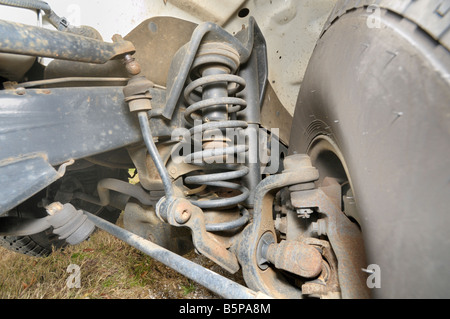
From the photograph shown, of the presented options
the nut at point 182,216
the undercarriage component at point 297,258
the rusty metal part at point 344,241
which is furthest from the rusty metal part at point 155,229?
the rusty metal part at point 344,241

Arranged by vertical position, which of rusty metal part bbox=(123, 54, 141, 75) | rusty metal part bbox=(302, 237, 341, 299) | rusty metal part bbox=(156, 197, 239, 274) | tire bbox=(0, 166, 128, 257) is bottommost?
rusty metal part bbox=(302, 237, 341, 299)

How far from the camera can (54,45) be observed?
23.1 inches

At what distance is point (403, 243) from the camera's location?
34cm

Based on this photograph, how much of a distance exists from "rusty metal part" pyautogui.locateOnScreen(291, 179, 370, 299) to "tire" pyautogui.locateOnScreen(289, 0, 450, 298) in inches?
4.7

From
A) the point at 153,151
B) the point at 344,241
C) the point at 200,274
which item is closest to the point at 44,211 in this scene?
the point at 153,151

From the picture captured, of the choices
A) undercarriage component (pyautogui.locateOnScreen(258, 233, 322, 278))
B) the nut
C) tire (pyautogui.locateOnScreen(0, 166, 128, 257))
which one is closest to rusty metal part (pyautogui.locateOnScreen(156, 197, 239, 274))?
the nut

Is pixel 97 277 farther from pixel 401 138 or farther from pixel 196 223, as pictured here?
pixel 401 138

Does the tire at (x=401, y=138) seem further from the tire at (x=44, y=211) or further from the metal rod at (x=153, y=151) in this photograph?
the tire at (x=44, y=211)

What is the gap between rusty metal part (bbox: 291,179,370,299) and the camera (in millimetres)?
519

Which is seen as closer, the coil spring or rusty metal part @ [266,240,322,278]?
rusty metal part @ [266,240,322,278]

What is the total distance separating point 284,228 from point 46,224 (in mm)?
764

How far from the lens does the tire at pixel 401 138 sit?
12.4 inches

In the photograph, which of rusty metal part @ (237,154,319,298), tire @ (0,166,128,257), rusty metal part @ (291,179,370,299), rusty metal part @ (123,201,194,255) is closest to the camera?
rusty metal part @ (291,179,370,299)

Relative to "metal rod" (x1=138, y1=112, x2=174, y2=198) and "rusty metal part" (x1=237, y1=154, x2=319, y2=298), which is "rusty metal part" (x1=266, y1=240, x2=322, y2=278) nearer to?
"rusty metal part" (x1=237, y1=154, x2=319, y2=298)
